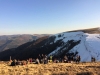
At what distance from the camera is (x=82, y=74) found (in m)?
22.5

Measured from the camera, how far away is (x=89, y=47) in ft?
228

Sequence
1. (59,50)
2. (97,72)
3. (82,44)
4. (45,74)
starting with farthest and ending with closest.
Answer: (59,50), (82,44), (97,72), (45,74)

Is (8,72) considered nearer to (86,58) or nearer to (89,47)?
(86,58)

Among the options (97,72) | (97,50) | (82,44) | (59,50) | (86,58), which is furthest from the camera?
(59,50)

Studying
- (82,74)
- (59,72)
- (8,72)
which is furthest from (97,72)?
(8,72)

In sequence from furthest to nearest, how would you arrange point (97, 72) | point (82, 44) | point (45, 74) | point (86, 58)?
point (82, 44), point (86, 58), point (97, 72), point (45, 74)

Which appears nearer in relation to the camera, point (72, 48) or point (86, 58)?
point (86, 58)

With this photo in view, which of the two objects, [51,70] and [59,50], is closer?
[51,70]

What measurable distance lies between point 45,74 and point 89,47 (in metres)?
50.1

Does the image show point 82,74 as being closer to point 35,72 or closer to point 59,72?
point 59,72

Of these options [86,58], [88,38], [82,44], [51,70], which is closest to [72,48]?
[82,44]

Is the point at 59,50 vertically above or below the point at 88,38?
below

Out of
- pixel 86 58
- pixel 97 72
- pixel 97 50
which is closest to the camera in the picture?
pixel 97 72

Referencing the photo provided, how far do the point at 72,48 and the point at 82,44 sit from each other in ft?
14.4
